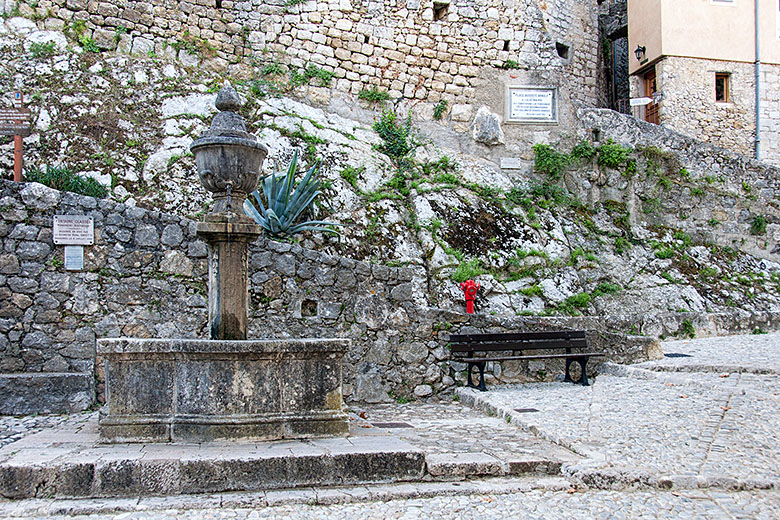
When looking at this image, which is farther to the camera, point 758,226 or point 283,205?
point 758,226

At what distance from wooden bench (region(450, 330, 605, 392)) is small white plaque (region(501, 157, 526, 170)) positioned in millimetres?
5614

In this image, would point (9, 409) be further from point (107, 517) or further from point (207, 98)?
point (207, 98)

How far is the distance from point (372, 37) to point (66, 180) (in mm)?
6826

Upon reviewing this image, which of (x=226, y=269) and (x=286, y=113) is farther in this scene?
(x=286, y=113)

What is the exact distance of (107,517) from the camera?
359 cm

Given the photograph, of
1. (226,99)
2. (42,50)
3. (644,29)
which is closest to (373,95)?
(42,50)

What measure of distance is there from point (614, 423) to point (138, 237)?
15.9 ft

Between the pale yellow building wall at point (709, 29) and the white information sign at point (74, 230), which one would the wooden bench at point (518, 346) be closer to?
the white information sign at point (74, 230)

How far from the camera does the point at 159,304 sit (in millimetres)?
6840

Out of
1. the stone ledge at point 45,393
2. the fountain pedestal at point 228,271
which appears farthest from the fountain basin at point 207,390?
the stone ledge at point 45,393

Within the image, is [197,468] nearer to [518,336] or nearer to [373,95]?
[518,336]

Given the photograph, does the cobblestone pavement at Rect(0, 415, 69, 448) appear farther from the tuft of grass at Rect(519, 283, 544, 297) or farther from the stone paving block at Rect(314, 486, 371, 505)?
the tuft of grass at Rect(519, 283, 544, 297)

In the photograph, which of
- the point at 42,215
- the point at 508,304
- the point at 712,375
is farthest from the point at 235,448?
the point at 508,304

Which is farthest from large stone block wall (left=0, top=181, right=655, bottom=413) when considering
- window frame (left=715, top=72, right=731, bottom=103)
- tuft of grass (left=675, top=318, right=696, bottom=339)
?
window frame (left=715, top=72, right=731, bottom=103)
